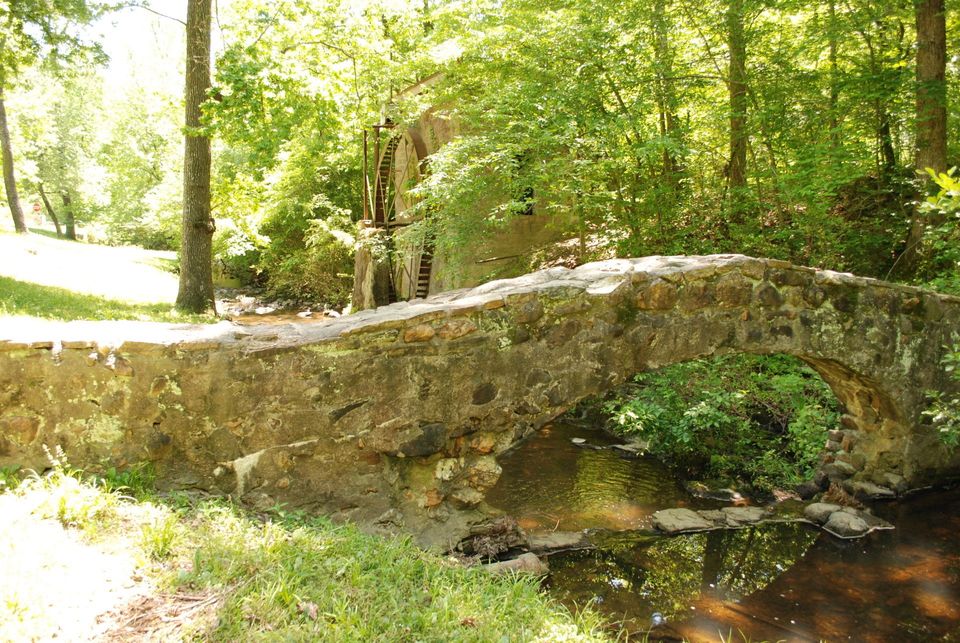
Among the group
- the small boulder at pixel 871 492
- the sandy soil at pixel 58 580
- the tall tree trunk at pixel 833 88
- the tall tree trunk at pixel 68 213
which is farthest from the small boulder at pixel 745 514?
the tall tree trunk at pixel 68 213

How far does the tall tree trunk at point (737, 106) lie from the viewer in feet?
26.6

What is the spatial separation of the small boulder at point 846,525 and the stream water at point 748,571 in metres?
0.10

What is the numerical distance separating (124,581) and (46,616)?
0.35 m

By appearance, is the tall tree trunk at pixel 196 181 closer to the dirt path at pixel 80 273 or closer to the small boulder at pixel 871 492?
the dirt path at pixel 80 273

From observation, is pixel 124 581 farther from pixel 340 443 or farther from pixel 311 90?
pixel 311 90

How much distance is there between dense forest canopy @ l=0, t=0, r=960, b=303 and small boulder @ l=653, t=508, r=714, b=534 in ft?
12.5

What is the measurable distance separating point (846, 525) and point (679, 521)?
142 centimetres

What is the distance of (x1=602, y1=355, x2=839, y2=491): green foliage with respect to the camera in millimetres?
6828

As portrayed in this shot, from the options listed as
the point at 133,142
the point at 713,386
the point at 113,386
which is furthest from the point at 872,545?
the point at 133,142

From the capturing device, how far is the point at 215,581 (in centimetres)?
268

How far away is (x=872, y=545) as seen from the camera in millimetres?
5277

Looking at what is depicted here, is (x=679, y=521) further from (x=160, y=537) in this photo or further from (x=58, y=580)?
(x=58, y=580)

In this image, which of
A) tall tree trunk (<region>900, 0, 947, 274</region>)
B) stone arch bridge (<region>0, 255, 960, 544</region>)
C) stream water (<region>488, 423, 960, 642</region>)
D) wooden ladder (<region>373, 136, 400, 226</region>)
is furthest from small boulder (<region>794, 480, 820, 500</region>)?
wooden ladder (<region>373, 136, 400, 226</region>)

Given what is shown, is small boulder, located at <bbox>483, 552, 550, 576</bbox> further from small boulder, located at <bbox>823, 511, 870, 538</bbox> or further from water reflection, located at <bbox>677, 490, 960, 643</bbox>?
small boulder, located at <bbox>823, 511, 870, 538</bbox>
